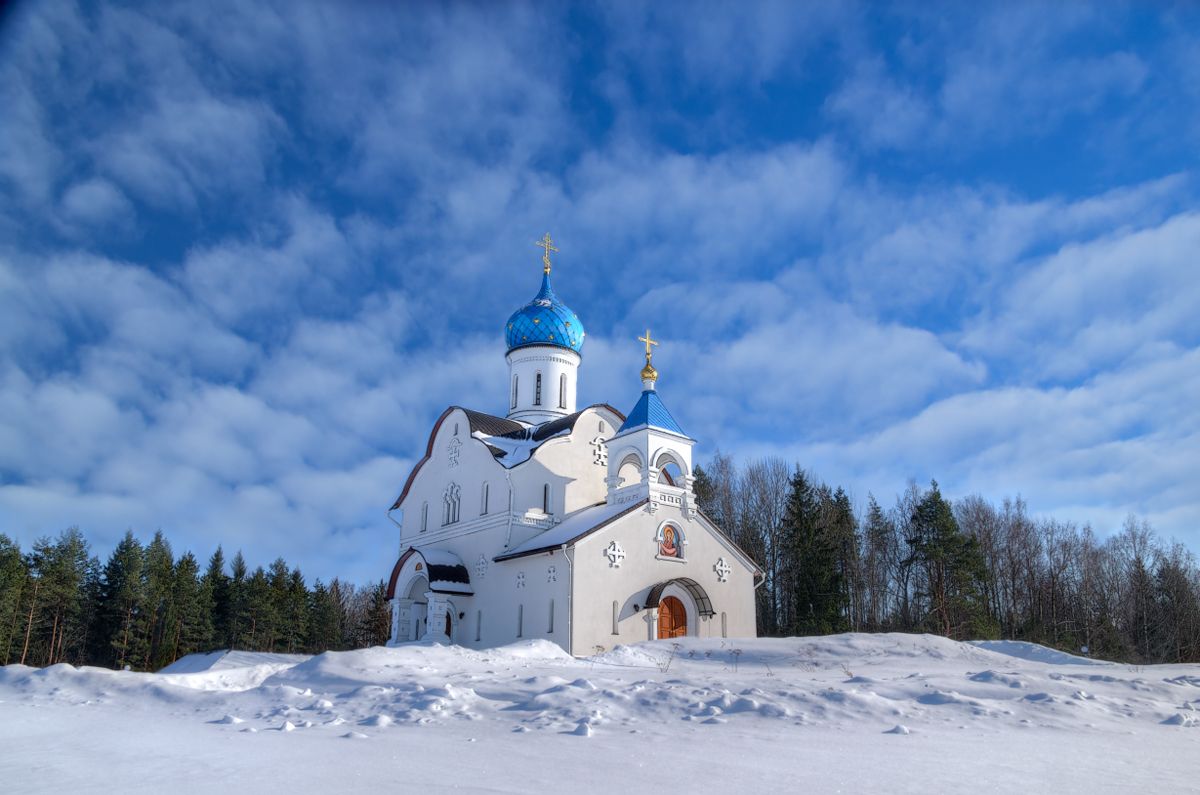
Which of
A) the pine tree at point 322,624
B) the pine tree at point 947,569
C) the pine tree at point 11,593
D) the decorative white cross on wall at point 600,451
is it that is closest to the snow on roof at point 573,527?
the decorative white cross on wall at point 600,451

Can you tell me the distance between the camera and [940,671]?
10055 millimetres

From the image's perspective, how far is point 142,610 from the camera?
3531cm

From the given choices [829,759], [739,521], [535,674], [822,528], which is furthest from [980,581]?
[829,759]

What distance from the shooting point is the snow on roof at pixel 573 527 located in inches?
761

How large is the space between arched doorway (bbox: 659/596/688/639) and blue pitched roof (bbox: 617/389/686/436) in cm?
438

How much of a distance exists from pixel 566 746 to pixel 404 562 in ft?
60.8

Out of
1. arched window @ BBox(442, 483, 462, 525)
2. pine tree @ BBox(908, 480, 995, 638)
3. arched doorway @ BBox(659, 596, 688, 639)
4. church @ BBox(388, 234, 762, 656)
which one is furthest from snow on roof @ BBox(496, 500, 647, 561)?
pine tree @ BBox(908, 480, 995, 638)

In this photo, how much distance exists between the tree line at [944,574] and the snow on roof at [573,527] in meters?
13.0

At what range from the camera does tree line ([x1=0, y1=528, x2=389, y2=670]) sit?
105 ft

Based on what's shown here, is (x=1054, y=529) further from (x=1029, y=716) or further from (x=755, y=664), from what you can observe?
(x=1029, y=716)

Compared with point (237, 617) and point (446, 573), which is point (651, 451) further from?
point (237, 617)

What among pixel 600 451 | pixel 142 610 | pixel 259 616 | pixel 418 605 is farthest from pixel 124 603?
pixel 600 451

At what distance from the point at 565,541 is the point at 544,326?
10811 millimetres

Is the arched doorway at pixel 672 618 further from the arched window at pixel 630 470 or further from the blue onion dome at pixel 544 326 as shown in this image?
the blue onion dome at pixel 544 326
